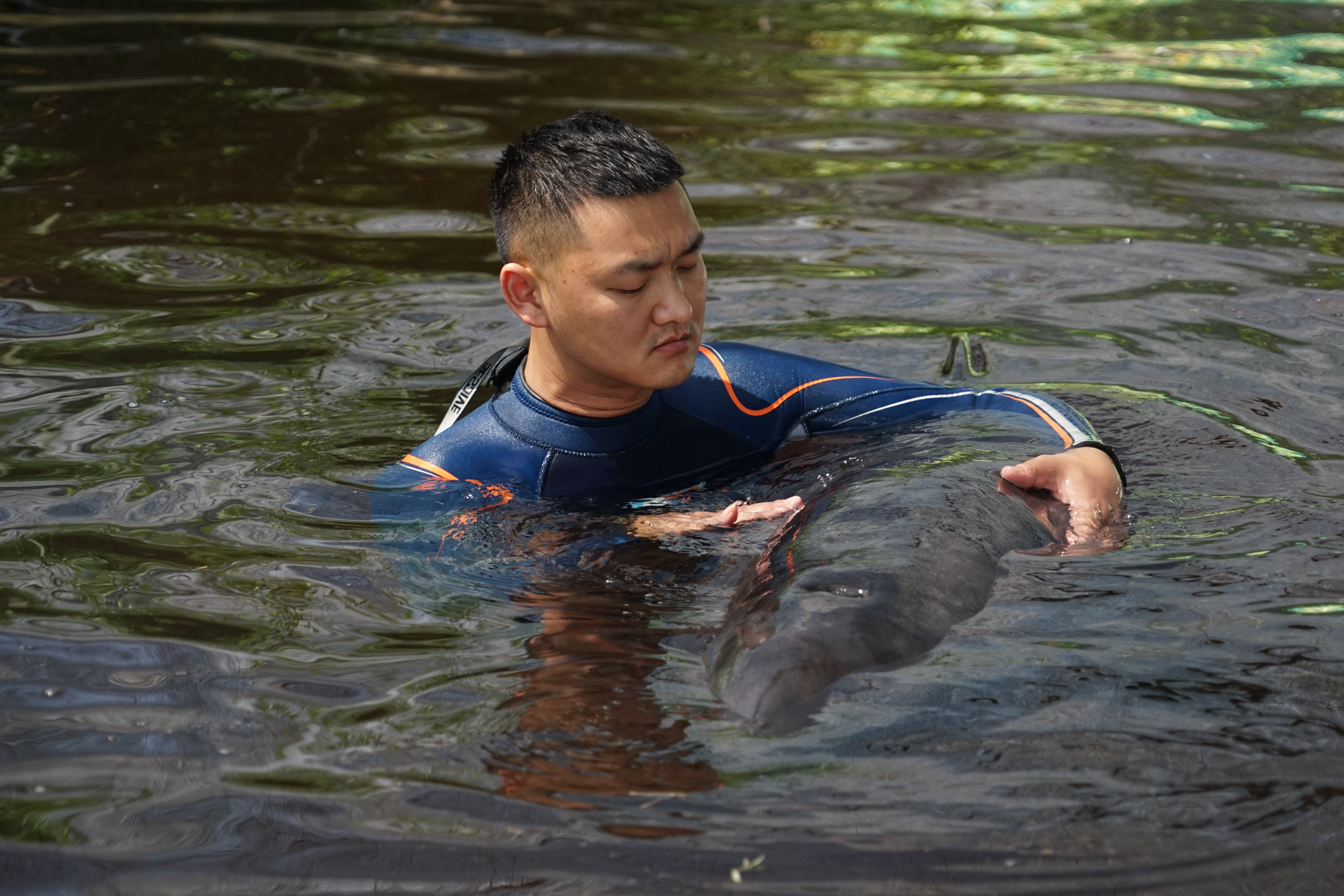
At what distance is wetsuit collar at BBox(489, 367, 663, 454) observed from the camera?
379 cm

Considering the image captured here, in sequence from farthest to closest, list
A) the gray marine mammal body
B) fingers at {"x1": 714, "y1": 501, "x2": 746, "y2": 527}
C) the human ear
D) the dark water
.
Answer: the human ear
fingers at {"x1": 714, "y1": 501, "x2": 746, "y2": 527}
the gray marine mammal body
the dark water

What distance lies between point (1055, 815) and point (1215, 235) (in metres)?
4.63

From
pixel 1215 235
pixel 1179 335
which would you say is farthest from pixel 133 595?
pixel 1215 235

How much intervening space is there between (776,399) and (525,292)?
87 centimetres

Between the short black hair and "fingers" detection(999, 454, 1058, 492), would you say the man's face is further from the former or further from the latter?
"fingers" detection(999, 454, 1058, 492)

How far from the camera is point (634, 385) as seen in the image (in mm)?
3729

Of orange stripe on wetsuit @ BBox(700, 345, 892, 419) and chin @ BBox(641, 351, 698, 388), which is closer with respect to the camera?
chin @ BBox(641, 351, 698, 388)

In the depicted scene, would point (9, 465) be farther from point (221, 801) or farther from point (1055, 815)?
point (1055, 815)

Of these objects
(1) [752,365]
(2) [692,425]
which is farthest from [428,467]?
(1) [752,365]

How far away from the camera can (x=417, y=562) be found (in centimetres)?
341

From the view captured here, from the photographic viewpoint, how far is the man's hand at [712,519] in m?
3.37

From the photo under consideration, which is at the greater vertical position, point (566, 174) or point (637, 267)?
point (566, 174)

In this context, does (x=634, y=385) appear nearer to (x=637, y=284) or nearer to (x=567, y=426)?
(x=567, y=426)

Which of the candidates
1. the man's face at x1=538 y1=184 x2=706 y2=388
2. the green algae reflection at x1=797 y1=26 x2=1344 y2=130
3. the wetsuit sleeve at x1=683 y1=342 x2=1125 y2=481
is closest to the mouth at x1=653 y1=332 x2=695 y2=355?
the man's face at x1=538 y1=184 x2=706 y2=388
